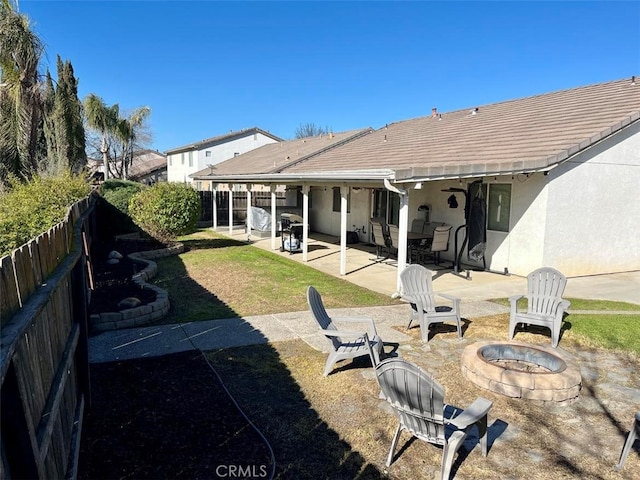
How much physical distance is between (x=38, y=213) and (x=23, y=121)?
8908 mm

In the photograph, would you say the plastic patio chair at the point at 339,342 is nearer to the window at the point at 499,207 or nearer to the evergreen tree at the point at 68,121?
the window at the point at 499,207

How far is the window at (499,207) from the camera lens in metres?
11.3

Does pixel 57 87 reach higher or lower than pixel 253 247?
higher

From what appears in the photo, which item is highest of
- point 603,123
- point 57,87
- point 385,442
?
point 57,87

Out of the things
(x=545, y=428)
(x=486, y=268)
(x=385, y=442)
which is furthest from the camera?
(x=486, y=268)

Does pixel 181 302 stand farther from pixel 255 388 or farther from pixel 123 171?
pixel 123 171

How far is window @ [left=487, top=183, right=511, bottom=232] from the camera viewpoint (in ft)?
37.0

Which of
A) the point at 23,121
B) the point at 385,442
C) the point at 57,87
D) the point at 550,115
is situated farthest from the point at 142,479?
the point at 57,87

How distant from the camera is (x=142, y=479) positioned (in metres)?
3.27

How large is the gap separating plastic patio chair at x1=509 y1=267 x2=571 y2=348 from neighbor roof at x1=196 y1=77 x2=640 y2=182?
110 inches

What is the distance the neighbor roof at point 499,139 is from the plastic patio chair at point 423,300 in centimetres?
218

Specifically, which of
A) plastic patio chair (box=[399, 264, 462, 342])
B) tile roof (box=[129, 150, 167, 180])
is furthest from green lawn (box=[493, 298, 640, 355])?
tile roof (box=[129, 150, 167, 180])

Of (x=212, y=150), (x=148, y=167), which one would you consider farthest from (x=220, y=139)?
(x=148, y=167)

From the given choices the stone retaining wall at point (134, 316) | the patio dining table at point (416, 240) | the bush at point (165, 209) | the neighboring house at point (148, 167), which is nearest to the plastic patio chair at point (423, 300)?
the stone retaining wall at point (134, 316)
